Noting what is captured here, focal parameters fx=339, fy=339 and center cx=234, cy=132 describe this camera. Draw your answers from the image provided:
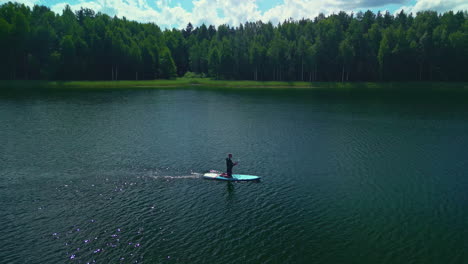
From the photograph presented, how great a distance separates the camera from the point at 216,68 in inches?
7859

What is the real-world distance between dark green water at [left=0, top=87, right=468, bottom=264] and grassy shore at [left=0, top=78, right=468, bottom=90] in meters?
91.1

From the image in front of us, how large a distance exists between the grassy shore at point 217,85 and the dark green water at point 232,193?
91066mm

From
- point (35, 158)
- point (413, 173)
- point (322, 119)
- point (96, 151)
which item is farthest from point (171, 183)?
point (322, 119)

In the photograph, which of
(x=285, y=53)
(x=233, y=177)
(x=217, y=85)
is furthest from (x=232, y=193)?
(x=285, y=53)

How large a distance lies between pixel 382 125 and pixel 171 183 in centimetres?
5369

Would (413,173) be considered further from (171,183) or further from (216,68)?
(216,68)

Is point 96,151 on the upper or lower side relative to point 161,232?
upper

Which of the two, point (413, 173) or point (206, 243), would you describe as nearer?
point (206, 243)

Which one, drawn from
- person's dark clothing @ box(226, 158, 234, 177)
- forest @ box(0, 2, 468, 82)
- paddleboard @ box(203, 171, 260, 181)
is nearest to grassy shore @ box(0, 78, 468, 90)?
forest @ box(0, 2, 468, 82)

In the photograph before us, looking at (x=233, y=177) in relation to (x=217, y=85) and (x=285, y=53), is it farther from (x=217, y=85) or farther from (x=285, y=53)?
(x=285, y=53)

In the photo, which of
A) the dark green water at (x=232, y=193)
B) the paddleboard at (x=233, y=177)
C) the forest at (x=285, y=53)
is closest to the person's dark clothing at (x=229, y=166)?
the paddleboard at (x=233, y=177)

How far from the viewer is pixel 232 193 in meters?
37.0

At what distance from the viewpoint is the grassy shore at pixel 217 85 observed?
153 m

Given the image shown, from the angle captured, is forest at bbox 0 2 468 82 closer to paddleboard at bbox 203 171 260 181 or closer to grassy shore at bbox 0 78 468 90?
grassy shore at bbox 0 78 468 90
